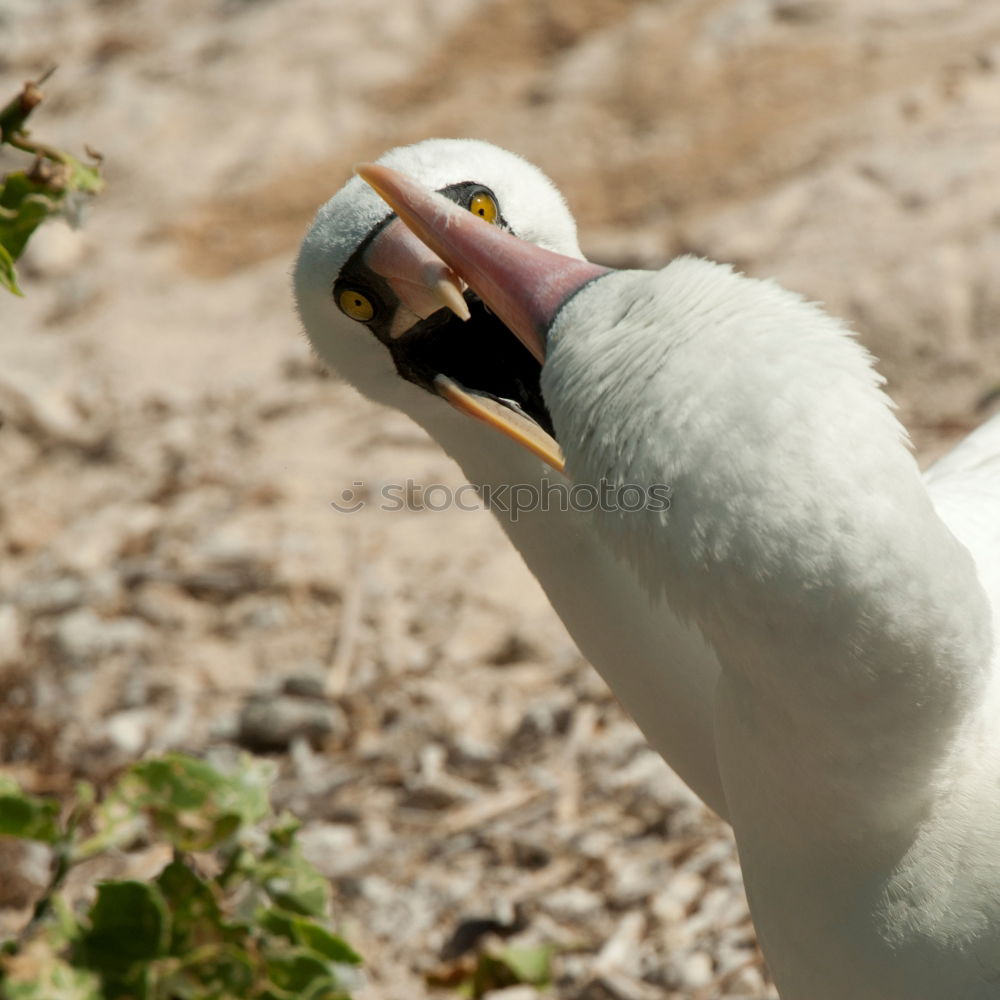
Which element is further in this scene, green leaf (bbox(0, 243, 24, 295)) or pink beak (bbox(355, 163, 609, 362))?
green leaf (bbox(0, 243, 24, 295))

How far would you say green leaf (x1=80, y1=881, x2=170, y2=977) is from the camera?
7.79ft

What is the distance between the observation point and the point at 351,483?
507 cm

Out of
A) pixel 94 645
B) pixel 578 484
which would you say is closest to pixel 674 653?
pixel 578 484

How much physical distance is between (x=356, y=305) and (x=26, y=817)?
3.73 ft

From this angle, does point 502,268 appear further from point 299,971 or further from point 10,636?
point 10,636

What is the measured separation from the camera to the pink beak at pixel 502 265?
1.79 m

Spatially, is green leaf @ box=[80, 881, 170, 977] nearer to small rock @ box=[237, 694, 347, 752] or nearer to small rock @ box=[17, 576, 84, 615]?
small rock @ box=[237, 694, 347, 752]

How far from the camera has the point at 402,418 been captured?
17.6ft

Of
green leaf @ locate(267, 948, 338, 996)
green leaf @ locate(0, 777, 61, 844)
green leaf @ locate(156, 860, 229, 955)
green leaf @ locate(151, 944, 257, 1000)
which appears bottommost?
green leaf @ locate(267, 948, 338, 996)

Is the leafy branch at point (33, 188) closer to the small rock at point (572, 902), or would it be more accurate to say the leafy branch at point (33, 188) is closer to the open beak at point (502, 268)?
the open beak at point (502, 268)

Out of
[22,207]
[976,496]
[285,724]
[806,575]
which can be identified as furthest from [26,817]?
[976,496]

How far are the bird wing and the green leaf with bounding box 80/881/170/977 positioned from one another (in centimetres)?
149

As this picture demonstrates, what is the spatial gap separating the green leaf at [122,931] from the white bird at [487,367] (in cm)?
95

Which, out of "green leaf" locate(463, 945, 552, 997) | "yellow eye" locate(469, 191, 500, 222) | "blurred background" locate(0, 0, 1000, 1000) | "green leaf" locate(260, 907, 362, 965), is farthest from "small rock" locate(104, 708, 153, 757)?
"yellow eye" locate(469, 191, 500, 222)
